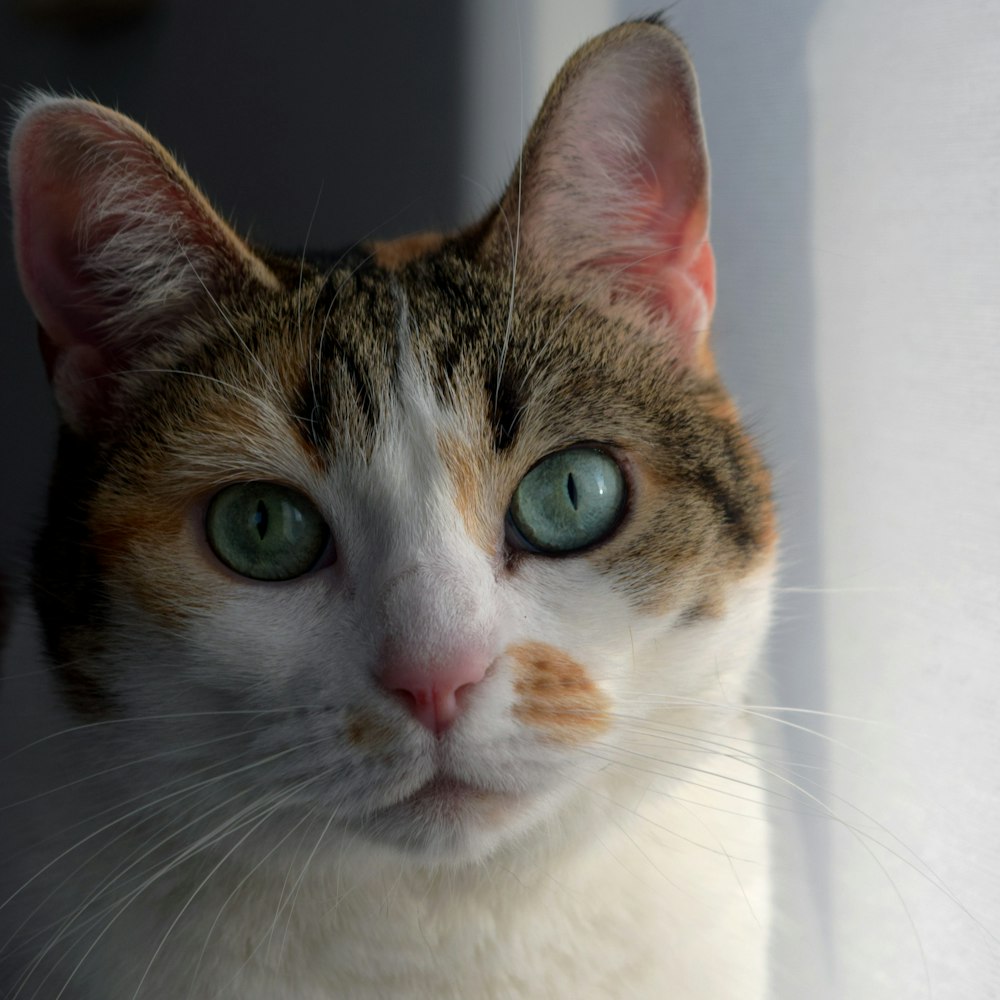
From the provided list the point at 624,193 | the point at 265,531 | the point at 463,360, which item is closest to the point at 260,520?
the point at 265,531

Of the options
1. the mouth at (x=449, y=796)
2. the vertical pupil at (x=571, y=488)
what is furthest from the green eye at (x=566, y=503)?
the mouth at (x=449, y=796)

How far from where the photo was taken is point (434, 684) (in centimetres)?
85

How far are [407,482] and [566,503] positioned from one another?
165 mm

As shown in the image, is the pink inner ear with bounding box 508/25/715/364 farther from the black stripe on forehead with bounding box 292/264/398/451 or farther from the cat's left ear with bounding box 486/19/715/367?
the black stripe on forehead with bounding box 292/264/398/451

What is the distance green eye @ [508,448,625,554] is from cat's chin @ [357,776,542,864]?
0.81ft

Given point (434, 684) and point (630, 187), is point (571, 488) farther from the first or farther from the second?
point (630, 187)

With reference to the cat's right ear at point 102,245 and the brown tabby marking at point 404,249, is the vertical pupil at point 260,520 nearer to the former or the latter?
the cat's right ear at point 102,245

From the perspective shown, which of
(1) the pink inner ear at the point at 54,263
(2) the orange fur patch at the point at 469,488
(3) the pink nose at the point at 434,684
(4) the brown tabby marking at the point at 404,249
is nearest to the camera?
(3) the pink nose at the point at 434,684

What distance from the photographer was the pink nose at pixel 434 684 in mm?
852

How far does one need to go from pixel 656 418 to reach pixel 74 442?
66cm

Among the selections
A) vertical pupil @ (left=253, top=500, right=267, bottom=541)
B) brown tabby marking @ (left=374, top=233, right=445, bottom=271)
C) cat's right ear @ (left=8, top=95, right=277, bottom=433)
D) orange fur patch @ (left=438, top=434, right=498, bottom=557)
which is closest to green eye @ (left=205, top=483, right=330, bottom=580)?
vertical pupil @ (left=253, top=500, right=267, bottom=541)

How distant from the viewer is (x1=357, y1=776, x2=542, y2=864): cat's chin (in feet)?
2.97

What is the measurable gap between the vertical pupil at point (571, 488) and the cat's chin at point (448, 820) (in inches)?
11.5

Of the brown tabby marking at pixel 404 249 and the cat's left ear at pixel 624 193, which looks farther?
the brown tabby marking at pixel 404 249
